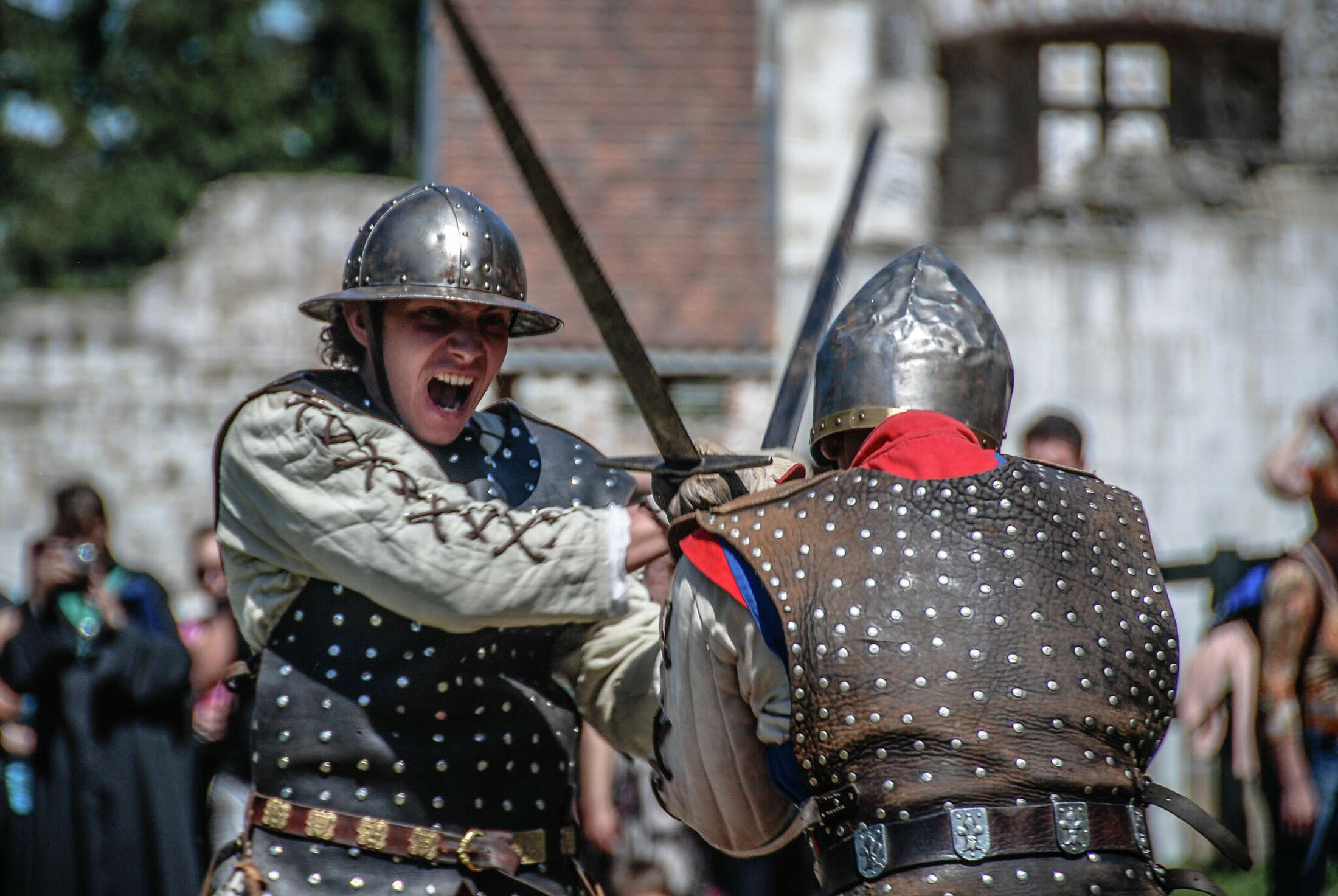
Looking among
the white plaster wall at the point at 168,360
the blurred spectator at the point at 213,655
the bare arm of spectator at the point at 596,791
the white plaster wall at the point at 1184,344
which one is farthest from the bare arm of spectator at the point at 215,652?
the white plaster wall at the point at 168,360

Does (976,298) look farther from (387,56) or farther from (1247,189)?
(387,56)

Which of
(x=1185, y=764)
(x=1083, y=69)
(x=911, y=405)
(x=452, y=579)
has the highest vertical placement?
(x=1083, y=69)

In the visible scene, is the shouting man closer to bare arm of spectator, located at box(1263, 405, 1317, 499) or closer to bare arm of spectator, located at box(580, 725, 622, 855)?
bare arm of spectator, located at box(580, 725, 622, 855)

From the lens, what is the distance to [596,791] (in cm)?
486

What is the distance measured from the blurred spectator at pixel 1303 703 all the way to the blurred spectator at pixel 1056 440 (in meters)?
0.72

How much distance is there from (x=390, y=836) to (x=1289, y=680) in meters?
→ 3.19

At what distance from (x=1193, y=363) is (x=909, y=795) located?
742cm

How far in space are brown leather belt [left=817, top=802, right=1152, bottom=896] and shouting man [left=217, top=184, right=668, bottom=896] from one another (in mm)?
714

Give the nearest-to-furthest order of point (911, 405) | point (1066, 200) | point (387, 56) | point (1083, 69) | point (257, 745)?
1. point (911, 405)
2. point (257, 745)
3. point (1066, 200)
4. point (1083, 69)
5. point (387, 56)

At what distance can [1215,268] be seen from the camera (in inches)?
349

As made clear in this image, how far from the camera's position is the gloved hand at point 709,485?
2400mm

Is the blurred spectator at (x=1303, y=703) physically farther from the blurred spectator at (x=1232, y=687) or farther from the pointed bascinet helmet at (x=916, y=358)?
the pointed bascinet helmet at (x=916, y=358)

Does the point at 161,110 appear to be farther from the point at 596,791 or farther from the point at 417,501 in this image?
the point at 417,501

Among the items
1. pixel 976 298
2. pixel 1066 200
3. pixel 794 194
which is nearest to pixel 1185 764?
pixel 1066 200
